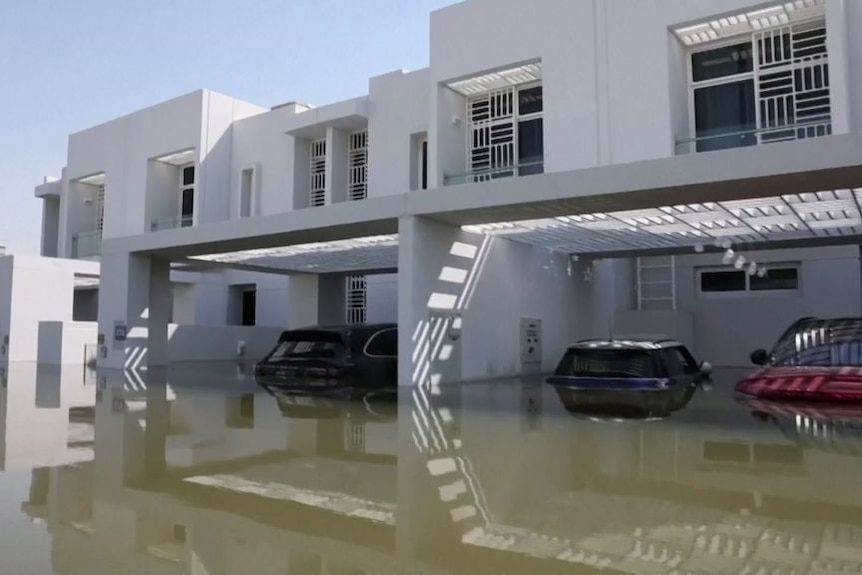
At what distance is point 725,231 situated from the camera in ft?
44.4

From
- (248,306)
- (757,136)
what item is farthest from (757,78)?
(248,306)

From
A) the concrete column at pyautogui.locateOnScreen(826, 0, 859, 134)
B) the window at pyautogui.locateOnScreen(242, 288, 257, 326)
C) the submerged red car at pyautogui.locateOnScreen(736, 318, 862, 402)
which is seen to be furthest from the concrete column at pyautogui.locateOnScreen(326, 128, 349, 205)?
the submerged red car at pyautogui.locateOnScreen(736, 318, 862, 402)

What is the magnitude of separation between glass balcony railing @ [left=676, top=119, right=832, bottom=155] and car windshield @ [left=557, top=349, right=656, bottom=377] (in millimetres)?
5307

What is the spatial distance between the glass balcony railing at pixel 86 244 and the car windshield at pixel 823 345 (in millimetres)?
26317

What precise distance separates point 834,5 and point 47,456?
14973mm

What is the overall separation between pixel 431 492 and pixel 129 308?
13656 millimetres

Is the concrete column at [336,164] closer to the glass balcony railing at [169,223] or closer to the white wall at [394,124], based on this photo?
the white wall at [394,124]

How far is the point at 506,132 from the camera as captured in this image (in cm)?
1834

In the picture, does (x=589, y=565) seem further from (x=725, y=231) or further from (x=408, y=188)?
(x=408, y=188)

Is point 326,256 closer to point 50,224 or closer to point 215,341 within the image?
point 215,341

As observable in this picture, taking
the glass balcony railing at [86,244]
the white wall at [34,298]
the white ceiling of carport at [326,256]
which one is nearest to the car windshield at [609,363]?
the white ceiling of carport at [326,256]

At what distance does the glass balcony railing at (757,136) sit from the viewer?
13.6 m

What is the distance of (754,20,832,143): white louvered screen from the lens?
14.1 metres

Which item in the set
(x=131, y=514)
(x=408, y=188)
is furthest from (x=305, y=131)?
(x=131, y=514)
